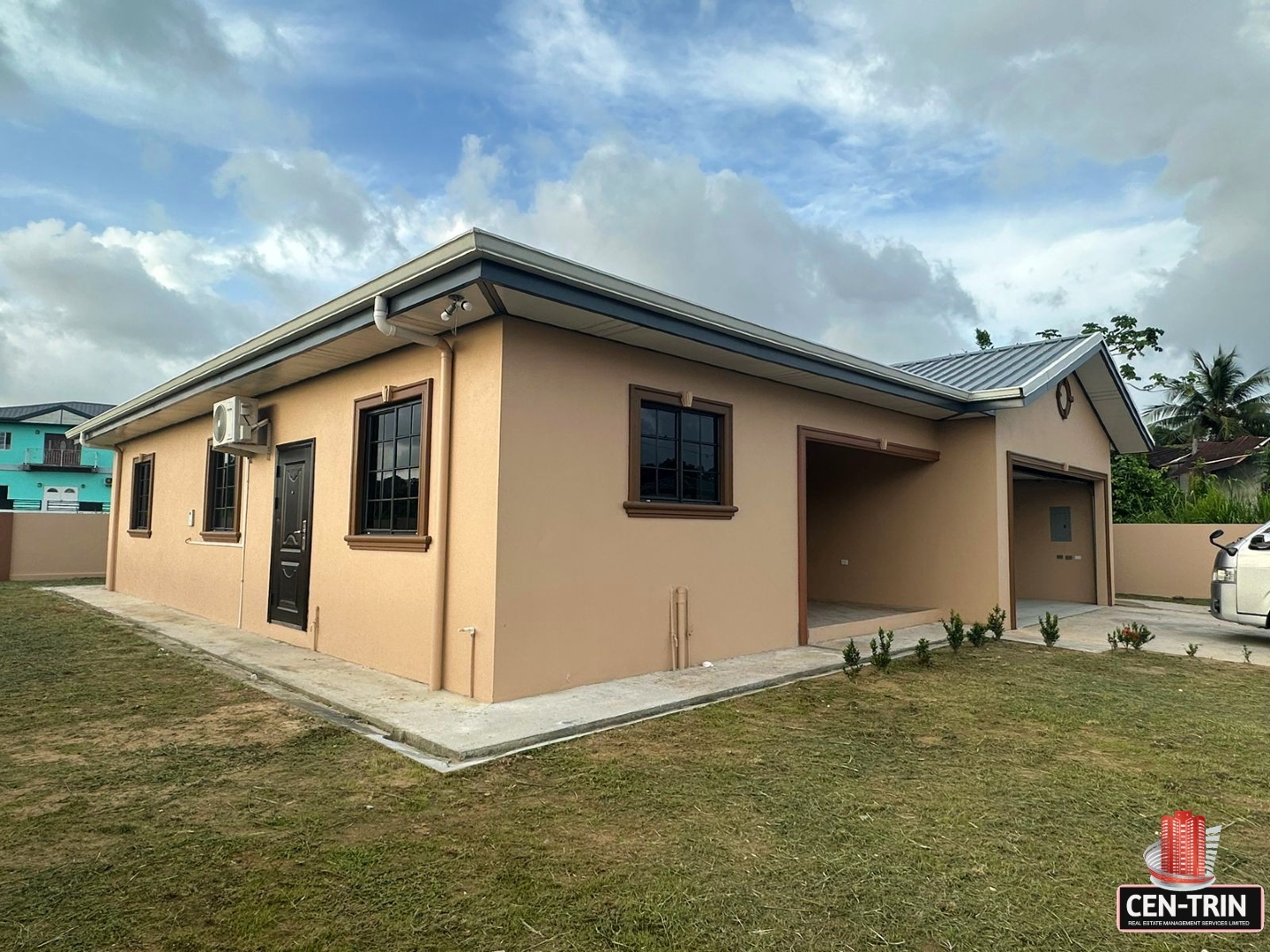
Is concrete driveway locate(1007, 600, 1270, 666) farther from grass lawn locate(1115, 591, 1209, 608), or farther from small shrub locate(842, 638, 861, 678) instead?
small shrub locate(842, 638, 861, 678)

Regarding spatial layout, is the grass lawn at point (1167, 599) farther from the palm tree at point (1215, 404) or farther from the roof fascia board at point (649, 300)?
the palm tree at point (1215, 404)

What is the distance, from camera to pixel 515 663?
218 inches

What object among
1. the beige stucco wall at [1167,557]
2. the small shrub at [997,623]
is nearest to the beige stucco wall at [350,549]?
the small shrub at [997,623]

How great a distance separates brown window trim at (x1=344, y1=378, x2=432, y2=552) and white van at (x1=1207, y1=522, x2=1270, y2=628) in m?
9.55

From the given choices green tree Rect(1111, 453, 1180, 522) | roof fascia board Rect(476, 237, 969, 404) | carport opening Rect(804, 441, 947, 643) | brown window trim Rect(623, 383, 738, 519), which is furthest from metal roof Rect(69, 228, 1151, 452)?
green tree Rect(1111, 453, 1180, 522)

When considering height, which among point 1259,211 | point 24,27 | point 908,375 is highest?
point 1259,211

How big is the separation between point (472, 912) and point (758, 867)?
113cm

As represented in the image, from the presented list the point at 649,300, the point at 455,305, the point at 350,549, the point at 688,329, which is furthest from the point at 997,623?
the point at 350,549

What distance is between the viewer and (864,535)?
37.5 ft

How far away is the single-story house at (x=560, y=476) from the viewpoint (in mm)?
5613

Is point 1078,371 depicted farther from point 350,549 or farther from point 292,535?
point 292,535

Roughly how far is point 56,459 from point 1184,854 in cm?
5212

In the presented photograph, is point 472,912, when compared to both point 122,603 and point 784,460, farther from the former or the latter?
point 122,603

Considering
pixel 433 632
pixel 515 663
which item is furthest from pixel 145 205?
pixel 515 663
